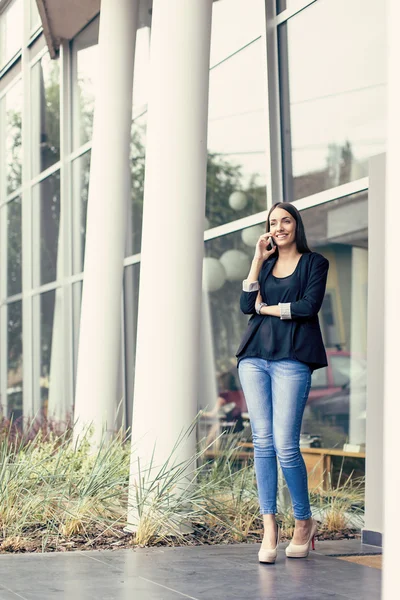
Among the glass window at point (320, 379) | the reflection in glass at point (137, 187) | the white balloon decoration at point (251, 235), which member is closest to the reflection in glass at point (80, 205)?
the reflection in glass at point (137, 187)

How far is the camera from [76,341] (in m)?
13.5

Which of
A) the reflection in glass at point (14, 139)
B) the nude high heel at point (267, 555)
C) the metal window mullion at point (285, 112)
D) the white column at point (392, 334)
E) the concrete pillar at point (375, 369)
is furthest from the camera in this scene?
the reflection in glass at point (14, 139)

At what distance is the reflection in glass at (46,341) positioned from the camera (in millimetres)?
14297

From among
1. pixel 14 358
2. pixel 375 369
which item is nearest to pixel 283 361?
pixel 375 369

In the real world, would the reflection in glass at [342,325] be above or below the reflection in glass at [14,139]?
below

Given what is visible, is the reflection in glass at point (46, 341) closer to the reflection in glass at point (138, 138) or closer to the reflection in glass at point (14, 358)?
the reflection in glass at point (14, 358)

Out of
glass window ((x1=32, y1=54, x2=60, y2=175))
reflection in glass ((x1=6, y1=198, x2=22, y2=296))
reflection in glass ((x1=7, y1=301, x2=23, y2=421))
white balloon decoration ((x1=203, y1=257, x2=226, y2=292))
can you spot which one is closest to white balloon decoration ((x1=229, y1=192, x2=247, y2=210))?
white balloon decoration ((x1=203, y1=257, x2=226, y2=292))

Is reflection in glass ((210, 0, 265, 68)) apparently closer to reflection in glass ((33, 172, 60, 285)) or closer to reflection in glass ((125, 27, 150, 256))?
reflection in glass ((125, 27, 150, 256))

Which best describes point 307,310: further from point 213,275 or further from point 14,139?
point 14,139

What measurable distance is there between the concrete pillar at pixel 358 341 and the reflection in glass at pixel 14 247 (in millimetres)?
9778

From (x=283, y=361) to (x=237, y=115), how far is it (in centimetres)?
469

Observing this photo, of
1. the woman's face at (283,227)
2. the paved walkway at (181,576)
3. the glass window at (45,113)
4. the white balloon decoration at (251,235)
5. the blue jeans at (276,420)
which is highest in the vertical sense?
the glass window at (45,113)

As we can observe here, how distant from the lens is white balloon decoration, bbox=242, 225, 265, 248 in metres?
8.53

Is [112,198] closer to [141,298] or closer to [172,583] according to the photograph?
[141,298]
